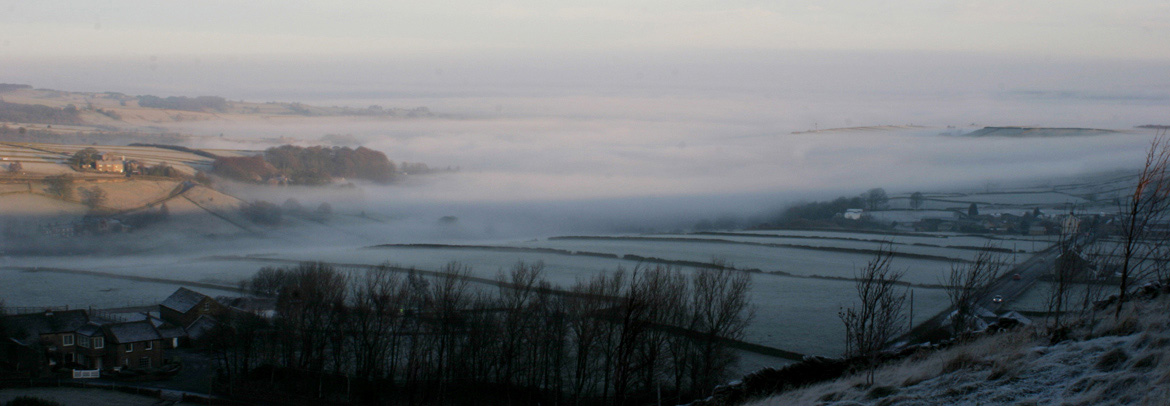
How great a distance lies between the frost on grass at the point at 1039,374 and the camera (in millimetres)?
7230

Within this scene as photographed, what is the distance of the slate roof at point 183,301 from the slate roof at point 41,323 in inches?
118

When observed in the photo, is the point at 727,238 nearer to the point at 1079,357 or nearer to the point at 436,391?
the point at 436,391

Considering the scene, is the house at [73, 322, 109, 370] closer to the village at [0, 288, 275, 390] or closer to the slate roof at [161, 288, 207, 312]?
the village at [0, 288, 275, 390]

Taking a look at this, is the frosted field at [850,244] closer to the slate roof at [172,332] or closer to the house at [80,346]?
the slate roof at [172,332]

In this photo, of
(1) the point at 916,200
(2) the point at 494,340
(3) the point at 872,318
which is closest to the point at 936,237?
(1) the point at 916,200

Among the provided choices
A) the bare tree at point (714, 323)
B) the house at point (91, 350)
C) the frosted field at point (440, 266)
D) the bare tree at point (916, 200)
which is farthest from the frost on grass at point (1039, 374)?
the bare tree at point (916, 200)

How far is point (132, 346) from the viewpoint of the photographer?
77.5 ft

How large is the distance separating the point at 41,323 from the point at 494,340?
663 inches

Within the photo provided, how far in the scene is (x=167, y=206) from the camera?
171ft

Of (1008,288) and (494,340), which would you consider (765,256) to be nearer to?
(1008,288)

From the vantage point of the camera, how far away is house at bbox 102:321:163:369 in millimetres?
23453

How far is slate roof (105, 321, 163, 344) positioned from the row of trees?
6.31ft

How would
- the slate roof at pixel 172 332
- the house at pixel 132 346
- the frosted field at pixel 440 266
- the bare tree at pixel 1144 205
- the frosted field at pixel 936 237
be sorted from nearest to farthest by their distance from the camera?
1. the bare tree at pixel 1144 205
2. the house at pixel 132 346
3. the frosted field at pixel 440 266
4. the slate roof at pixel 172 332
5. the frosted field at pixel 936 237

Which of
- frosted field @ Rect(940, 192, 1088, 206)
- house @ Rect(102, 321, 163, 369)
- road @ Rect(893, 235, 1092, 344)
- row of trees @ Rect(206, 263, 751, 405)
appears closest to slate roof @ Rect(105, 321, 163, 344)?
house @ Rect(102, 321, 163, 369)
